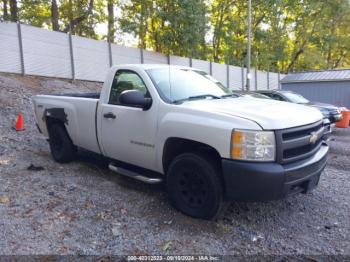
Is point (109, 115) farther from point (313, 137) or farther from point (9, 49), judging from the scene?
point (9, 49)

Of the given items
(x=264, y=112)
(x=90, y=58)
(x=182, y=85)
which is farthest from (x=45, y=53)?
(x=264, y=112)

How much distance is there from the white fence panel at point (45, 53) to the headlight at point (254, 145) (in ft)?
42.1

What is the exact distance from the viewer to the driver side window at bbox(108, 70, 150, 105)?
4.68 metres

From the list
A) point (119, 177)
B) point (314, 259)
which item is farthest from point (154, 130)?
point (314, 259)

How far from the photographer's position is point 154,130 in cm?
423

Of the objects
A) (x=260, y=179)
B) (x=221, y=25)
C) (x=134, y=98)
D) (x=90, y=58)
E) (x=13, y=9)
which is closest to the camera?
(x=260, y=179)

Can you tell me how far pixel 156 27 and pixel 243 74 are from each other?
908 centimetres

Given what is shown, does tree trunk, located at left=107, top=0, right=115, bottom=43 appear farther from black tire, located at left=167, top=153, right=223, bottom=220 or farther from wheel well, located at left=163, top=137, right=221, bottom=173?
black tire, located at left=167, top=153, right=223, bottom=220

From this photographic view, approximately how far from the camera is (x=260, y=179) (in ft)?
10.9

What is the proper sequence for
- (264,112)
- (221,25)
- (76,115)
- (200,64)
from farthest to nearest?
(221,25)
(200,64)
(76,115)
(264,112)

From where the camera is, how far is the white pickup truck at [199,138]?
3.39 meters

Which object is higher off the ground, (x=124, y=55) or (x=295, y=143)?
(x=124, y=55)

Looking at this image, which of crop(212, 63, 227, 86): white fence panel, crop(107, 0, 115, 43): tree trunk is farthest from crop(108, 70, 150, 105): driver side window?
crop(212, 63, 227, 86): white fence panel

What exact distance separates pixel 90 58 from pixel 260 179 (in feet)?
48.1
